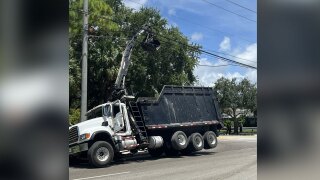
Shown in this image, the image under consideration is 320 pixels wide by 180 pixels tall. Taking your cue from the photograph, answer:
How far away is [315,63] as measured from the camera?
4.00 feet

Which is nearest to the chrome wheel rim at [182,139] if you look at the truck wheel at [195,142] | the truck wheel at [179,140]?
the truck wheel at [179,140]

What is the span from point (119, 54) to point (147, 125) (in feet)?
30.5

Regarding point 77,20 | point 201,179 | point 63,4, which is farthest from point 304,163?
point 77,20

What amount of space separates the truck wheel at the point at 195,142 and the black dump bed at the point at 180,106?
0.58 metres

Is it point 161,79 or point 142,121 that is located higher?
point 161,79

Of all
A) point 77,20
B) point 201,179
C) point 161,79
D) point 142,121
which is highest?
point 77,20

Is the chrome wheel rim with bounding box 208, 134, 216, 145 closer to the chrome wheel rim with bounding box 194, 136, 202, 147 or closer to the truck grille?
the chrome wheel rim with bounding box 194, 136, 202, 147

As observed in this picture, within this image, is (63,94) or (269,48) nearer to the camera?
(269,48)

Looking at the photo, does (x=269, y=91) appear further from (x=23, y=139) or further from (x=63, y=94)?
(x=23, y=139)

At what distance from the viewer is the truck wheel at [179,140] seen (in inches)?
606

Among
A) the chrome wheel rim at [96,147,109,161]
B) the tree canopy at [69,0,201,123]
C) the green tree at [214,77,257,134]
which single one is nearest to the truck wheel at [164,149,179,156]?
the chrome wheel rim at [96,147,109,161]

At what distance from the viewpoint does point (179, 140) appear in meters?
15.6

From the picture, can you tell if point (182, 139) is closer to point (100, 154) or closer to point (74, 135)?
point (100, 154)

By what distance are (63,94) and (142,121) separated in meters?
13.8
